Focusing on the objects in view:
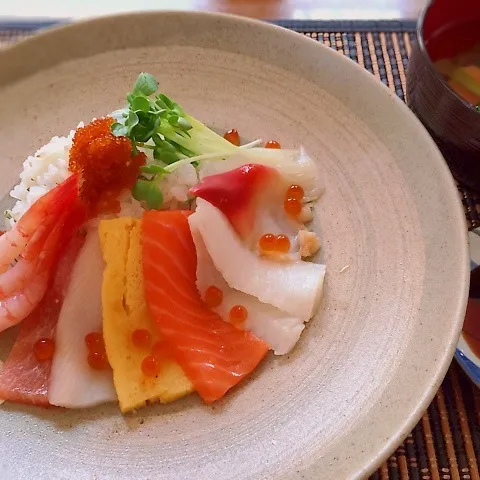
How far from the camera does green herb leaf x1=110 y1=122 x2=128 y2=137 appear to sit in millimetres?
1732

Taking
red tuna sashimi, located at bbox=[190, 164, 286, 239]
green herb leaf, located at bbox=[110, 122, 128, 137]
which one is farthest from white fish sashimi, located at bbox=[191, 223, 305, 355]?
green herb leaf, located at bbox=[110, 122, 128, 137]

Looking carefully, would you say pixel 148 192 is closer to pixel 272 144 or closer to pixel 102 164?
pixel 102 164

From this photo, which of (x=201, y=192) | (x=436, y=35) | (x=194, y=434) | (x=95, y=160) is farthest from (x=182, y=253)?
(x=436, y=35)

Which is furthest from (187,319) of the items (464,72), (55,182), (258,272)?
(464,72)

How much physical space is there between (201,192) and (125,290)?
0.35 metres

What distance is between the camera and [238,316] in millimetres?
1651

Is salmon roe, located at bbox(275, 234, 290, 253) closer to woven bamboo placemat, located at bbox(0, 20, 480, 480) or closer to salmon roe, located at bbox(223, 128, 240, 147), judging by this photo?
salmon roe, located at bbox(223, 128, 240, 147)

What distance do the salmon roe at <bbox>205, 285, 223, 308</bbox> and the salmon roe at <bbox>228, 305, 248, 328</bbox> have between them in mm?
53

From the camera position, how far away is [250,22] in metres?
2.07

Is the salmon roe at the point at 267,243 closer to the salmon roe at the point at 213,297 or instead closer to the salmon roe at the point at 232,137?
the salmon roe at the point at 213,297

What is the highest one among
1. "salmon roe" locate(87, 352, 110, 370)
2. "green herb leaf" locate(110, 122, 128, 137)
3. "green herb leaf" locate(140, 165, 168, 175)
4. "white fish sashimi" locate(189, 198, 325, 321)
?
"green herb leaf" locate(110, 122, 128, 137)

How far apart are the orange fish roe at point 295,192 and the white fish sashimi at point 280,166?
0.02 meters

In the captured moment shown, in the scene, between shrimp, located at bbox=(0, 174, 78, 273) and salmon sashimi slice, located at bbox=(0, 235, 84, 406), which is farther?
shrimp, located at bbox=(0, 174, 78, 273)

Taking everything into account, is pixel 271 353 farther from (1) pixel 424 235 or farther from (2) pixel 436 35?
(2) pixel 436 35
